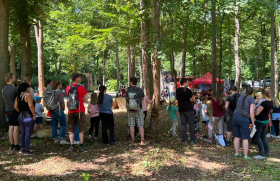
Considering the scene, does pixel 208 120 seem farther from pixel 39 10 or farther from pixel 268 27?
pixel 268 27

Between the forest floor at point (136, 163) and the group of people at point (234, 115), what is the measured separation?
1.49 ft

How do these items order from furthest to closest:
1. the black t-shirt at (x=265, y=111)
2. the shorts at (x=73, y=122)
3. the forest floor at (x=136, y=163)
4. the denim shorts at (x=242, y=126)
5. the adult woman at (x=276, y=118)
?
the adult woman at (x=276, y=118)
the black t-shirt at (x=265, y=111)
the shorts at (x=73, y=122)
the denim shorts at (x=242, y=126)
the forest floor at (x=136, y=163)

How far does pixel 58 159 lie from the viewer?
5250mm

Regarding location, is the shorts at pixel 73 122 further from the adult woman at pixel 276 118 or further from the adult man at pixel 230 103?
the adult woman at pixel 276 118

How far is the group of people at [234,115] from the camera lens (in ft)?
18.7

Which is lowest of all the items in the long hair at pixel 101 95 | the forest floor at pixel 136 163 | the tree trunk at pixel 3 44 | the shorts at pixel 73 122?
the forest floor at pixel 136 163

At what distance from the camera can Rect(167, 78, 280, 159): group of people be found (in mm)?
5699

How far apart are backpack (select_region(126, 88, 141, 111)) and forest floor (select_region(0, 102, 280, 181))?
103 cm

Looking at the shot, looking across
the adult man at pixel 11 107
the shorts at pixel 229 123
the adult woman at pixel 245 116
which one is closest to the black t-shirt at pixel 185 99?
the shorts at pixel 229 123

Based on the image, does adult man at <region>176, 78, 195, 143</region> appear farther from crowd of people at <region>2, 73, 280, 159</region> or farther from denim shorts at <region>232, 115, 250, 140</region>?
denim shorts at <region>232, 115, 250, 140</region>

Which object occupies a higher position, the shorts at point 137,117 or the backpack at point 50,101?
the backpack at point 50,101

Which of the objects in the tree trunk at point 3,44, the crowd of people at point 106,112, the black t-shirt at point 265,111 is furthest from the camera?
the tree trunk at point 3,44

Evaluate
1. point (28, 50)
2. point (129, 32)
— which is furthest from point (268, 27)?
point (28, 50)

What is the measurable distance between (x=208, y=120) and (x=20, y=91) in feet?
18.3
